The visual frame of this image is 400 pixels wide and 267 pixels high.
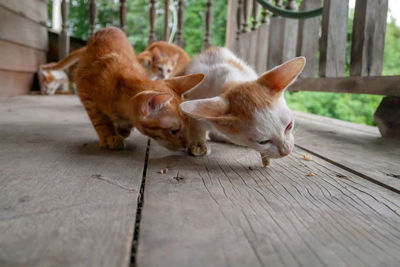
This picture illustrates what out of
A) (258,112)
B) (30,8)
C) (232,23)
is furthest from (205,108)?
(30,8)

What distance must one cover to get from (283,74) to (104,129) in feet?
3.03

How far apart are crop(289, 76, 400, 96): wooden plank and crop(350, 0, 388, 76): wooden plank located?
67 mm

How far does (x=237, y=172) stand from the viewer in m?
1.25

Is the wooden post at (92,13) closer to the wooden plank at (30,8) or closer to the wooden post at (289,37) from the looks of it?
the wooden plank at (30,8)

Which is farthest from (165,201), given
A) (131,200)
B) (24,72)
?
(24,72)

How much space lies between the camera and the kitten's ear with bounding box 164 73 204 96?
148 cm

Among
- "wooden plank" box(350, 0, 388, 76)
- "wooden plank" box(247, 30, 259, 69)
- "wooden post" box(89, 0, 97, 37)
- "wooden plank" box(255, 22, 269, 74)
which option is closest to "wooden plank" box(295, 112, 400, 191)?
"wooden plank" box(350, 0, 388, 76)

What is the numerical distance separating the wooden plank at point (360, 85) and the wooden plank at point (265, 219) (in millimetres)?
766

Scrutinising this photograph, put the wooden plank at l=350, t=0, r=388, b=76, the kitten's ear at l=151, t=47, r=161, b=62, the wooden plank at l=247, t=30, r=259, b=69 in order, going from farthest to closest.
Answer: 1. the kitten's ear at l=151, t=47, r=161, b=62
2. the wooden plank at l=247, t=30, r=259, b=69
3. the wooden plank at l=350, t=0, r=388, b=76

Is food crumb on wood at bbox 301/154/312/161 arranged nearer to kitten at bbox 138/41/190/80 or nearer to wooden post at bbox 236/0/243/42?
kitten at bbox 138/41/190/80

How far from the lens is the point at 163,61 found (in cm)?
378

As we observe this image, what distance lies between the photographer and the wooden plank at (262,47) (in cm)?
319

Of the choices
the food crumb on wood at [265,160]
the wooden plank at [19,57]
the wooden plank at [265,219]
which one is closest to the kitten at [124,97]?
the wooden plank at [265,219]

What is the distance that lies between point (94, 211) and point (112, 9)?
8913 millimetres
